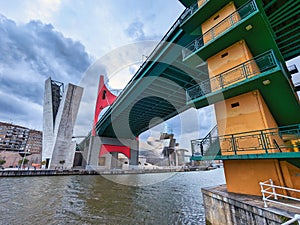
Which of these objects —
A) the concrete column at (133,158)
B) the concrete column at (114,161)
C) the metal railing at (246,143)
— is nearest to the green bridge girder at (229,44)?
the metal railing at (246,143)

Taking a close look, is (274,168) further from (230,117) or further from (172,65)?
(172,65)

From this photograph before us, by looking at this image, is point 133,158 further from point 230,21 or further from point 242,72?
point 230,21

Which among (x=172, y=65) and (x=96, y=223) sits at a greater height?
(x=172, y=65)

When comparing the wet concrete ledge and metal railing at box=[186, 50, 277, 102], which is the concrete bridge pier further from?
metal railing at box=[186, 50, 277, 102]

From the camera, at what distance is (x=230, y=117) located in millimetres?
5691

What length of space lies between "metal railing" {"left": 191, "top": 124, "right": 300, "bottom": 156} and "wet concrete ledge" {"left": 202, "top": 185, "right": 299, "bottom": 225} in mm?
1339

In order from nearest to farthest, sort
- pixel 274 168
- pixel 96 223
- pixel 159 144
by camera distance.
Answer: pixel 274 168
pixel 96 223
pixel 159 144

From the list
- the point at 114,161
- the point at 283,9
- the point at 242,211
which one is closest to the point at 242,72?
the point at 283,9

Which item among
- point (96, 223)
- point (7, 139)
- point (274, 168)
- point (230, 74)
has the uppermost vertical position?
point (7, 139)

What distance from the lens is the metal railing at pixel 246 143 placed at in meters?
4.61

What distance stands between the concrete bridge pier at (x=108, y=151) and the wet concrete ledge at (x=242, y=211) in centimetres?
3010

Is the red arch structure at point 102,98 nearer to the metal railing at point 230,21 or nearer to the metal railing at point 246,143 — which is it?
the metal railing at point 230,21

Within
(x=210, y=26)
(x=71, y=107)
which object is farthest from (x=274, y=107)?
(x=71, y=107)

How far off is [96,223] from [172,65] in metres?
10.3
